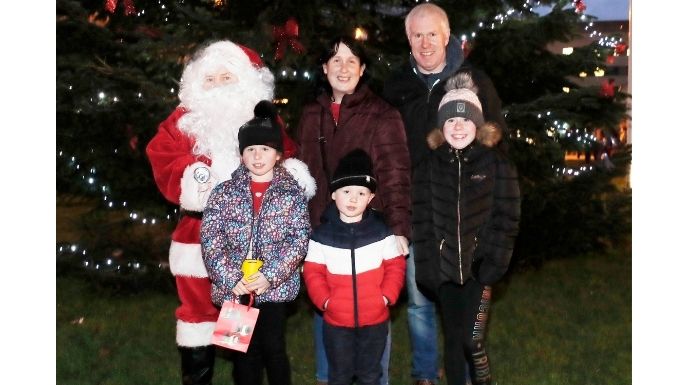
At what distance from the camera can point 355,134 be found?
15.6 feet

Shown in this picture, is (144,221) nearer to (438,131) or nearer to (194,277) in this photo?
(194,277)

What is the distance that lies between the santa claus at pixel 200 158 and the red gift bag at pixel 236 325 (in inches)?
19.8

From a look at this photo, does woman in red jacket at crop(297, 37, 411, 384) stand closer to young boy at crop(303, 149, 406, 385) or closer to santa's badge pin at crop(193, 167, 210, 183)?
young boy at crop(303, 149, 406, 385)

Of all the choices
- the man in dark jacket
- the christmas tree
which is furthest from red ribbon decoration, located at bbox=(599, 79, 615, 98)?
the man in dark jacket

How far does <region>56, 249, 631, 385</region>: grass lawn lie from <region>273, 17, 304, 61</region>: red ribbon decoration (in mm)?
2352

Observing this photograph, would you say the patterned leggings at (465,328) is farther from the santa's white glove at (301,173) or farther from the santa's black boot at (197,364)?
the santa's black boot at (197,364)

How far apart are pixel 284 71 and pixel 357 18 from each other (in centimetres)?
78

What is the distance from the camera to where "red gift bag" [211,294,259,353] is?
14.3ft

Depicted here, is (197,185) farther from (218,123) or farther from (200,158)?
(218,123)

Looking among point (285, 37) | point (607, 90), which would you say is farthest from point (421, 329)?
point (607, 90)

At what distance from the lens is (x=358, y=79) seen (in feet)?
15.7

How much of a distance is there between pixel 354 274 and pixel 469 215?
69 cm

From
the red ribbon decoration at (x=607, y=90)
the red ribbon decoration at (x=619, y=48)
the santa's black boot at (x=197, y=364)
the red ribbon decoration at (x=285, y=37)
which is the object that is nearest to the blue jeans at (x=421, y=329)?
the santa's black boot at (x=197, y=364)
